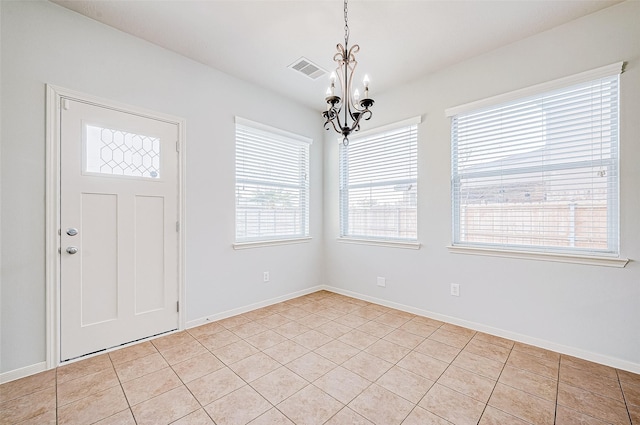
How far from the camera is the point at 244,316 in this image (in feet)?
10.9

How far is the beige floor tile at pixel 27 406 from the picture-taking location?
5.51 ft

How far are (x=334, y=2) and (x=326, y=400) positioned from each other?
2.88 meters

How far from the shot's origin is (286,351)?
2.48 metres

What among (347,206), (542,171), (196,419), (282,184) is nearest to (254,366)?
(196,419)

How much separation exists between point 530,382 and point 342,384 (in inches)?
53.1

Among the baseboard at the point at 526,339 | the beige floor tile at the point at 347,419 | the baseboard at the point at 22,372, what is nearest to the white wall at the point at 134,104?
the baseboard at the point at 22,372

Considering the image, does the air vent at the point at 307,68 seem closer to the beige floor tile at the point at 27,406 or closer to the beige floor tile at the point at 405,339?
the beige floor tile at the point at 405,339

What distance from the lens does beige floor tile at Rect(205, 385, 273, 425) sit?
1.66m

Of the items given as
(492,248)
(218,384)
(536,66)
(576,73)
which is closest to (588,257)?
(492,248)

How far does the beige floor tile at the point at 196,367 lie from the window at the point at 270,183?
1392 millimetres

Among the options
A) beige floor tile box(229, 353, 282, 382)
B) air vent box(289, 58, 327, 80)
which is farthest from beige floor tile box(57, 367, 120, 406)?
air vent box(289, 58, 327, 80)

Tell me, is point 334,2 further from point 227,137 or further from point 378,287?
point 378,287

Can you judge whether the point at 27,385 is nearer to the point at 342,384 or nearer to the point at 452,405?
the point at 342,384

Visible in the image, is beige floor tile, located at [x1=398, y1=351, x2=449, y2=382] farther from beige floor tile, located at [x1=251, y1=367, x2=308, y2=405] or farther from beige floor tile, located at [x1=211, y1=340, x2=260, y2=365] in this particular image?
beige floor tile, located at [x1=211, y1=340, x2=260, y2=365]
